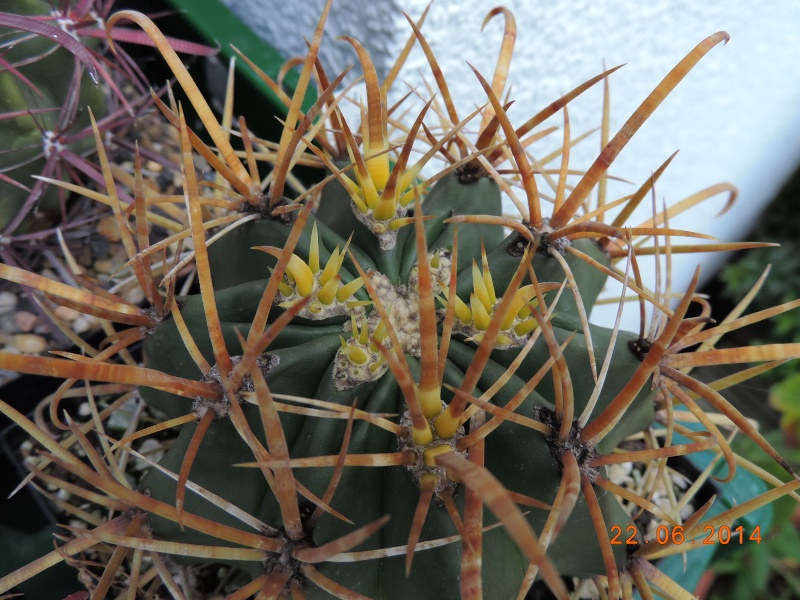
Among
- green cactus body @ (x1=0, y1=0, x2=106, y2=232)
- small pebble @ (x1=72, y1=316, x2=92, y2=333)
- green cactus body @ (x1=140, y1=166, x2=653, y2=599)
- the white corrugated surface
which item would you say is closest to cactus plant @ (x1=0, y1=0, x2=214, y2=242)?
green cactus body @ (x1=0, y1=0, x2=106, y2=232)

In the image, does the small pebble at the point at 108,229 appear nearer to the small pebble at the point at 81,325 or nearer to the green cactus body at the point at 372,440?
the small pebble at the point at 81,325

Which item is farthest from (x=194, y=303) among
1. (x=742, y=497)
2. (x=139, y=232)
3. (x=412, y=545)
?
(x=742, y=497)

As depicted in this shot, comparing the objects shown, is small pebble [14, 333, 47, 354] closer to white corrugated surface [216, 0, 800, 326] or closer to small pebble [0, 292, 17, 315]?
small pebble [0, 292, 17, 315]

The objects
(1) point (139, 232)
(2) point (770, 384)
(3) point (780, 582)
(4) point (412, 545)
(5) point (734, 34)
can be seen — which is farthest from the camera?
(2) point (770, 384)

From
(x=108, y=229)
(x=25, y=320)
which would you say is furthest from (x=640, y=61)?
(x=25, y=320)

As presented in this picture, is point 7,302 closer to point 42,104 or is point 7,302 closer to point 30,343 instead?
point 30,343

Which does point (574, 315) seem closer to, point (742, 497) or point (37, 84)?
point (742, 497)

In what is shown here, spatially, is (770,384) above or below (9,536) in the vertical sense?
above
